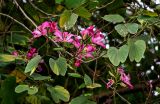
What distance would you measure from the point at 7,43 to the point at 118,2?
1.97 feet

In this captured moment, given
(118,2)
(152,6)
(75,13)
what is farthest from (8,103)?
(152,6)

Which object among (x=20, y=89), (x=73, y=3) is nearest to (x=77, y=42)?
(x=73, y=3)

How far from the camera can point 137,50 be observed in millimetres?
1209

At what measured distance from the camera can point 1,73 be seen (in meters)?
1.60

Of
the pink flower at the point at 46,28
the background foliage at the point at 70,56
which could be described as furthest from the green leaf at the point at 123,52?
the pink flower at the point at 46,28

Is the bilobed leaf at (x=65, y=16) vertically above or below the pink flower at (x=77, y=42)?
above

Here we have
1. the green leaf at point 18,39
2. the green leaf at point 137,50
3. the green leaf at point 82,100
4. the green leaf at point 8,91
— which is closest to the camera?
the green leaf at point 137,50

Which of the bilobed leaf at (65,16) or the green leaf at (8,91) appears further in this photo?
the green leaf at (8,91)

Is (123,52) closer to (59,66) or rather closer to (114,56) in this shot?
(114,56)

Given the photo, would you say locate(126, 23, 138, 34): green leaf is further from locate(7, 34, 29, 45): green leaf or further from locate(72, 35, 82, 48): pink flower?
locate(7, 34, 29, 45): green leaf

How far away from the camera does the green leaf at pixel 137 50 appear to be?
1195 mm

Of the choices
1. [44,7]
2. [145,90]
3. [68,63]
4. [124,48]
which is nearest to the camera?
[124,48]

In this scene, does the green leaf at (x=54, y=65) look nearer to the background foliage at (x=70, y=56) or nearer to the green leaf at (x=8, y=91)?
the background foliage at (x=70, y=56)

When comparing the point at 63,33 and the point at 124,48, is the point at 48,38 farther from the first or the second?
the point at 124,48
